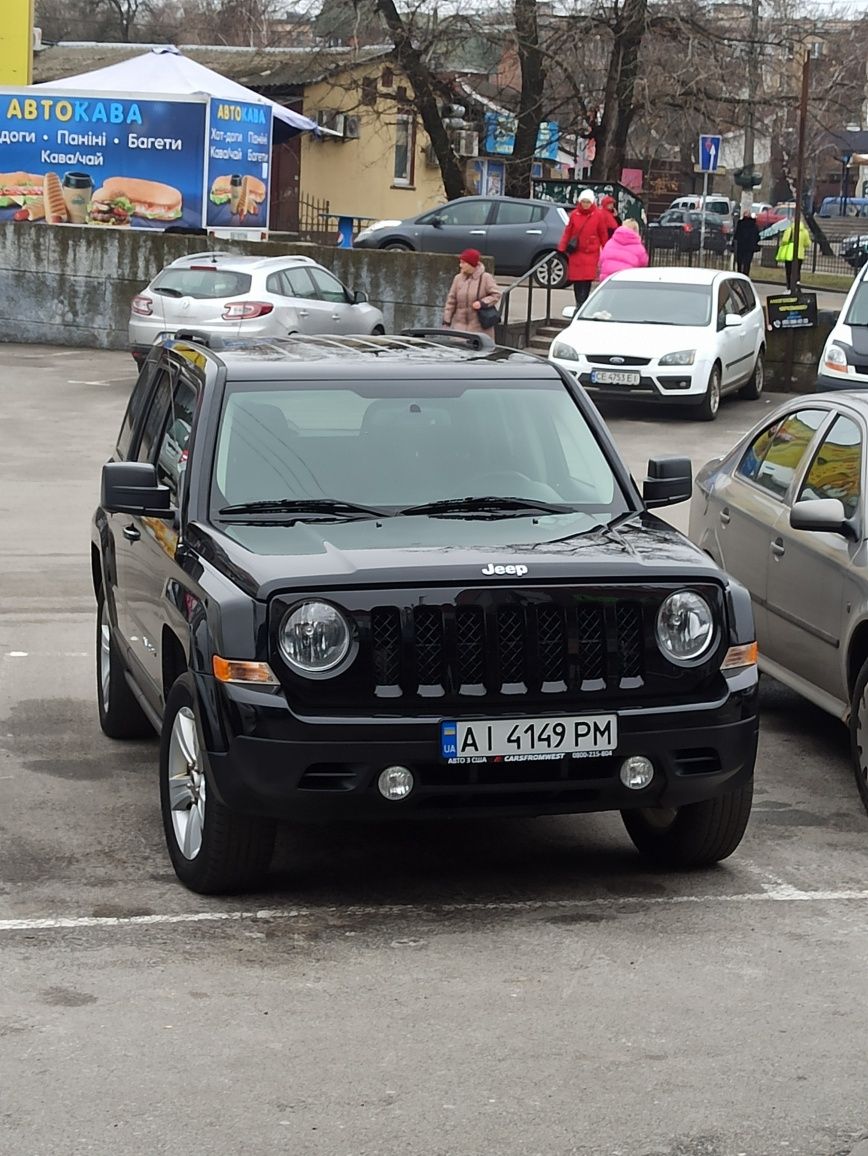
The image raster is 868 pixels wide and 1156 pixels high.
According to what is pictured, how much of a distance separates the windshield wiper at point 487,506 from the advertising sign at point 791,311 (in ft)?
57.8

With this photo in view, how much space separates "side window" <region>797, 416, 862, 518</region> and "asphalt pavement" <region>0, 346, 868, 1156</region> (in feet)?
3.85

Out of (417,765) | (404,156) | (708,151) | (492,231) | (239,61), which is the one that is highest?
(239,61)

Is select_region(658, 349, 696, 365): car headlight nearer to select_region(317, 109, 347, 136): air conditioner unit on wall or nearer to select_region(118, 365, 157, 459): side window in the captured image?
select_region(118, 365, 157, 459): side window

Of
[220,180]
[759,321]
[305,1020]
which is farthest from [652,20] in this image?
[305,1020]

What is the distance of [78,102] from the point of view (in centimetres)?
3061

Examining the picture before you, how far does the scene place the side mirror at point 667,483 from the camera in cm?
707

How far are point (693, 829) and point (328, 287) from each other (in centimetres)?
1900

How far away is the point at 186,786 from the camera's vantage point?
6207 mm

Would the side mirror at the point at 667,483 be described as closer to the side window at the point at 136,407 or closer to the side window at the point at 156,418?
the side window at the point at 156,418

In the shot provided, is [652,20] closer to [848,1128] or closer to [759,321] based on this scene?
[759,321]

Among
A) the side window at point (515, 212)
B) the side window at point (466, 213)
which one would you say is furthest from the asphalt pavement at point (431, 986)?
the side window at point (466, 213)

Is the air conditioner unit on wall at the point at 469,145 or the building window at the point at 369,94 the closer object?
the building window at the point at 369,94

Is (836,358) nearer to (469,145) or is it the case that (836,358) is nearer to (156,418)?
(156,418)

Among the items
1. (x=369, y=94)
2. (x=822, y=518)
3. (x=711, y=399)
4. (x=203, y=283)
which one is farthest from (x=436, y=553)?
(x=369, y=94)
